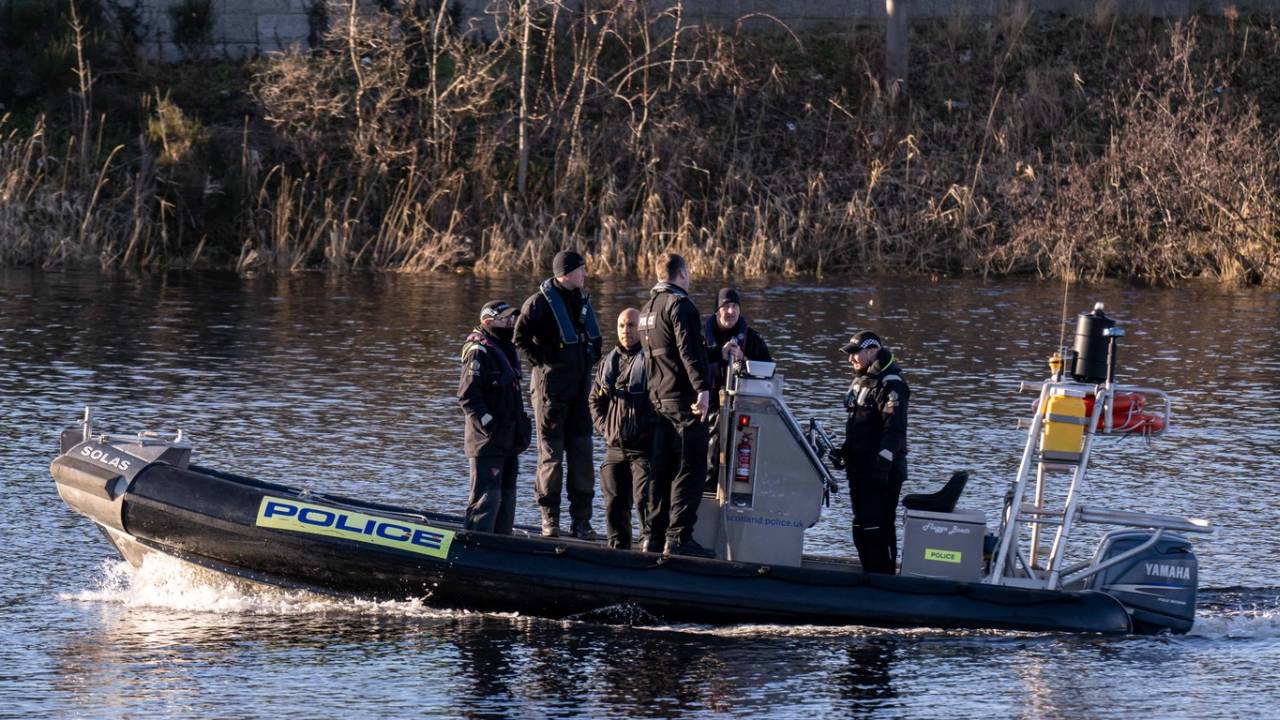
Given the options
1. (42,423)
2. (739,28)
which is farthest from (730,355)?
(739,28)

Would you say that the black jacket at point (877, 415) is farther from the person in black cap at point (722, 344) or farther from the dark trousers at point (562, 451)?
the dark trousers at point (562, 451)

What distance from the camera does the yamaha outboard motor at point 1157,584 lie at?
867cm

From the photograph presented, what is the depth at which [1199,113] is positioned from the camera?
25.9 m

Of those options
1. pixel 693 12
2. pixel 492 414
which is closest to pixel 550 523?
pixel 492 414

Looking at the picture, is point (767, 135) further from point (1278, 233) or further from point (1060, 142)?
point (1278, 233)

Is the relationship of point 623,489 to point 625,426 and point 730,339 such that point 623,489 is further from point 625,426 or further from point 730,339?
point 730,339

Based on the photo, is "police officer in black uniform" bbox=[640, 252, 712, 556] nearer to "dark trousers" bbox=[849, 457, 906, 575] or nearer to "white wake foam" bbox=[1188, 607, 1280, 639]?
"dark trousers" bbox=[849, 457, 906, 575]

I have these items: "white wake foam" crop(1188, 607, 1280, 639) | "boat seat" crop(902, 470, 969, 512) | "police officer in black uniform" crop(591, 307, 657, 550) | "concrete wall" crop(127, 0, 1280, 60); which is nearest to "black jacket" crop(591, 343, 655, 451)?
"police officer in black uniform" crop(591, 307, 657, 550)

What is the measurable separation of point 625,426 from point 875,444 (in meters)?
1.29

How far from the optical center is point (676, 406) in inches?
348

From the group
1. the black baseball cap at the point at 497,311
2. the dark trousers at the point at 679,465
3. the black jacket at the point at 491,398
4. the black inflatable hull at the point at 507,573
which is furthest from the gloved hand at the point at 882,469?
the black baseball cap at the point at 497,311

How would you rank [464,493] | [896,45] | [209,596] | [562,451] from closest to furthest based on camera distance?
[209,596] < [562,451] < [464,493] < [896,45]

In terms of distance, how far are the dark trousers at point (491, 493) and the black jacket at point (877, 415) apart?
1.81 meters

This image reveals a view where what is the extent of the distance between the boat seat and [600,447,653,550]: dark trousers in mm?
1356
